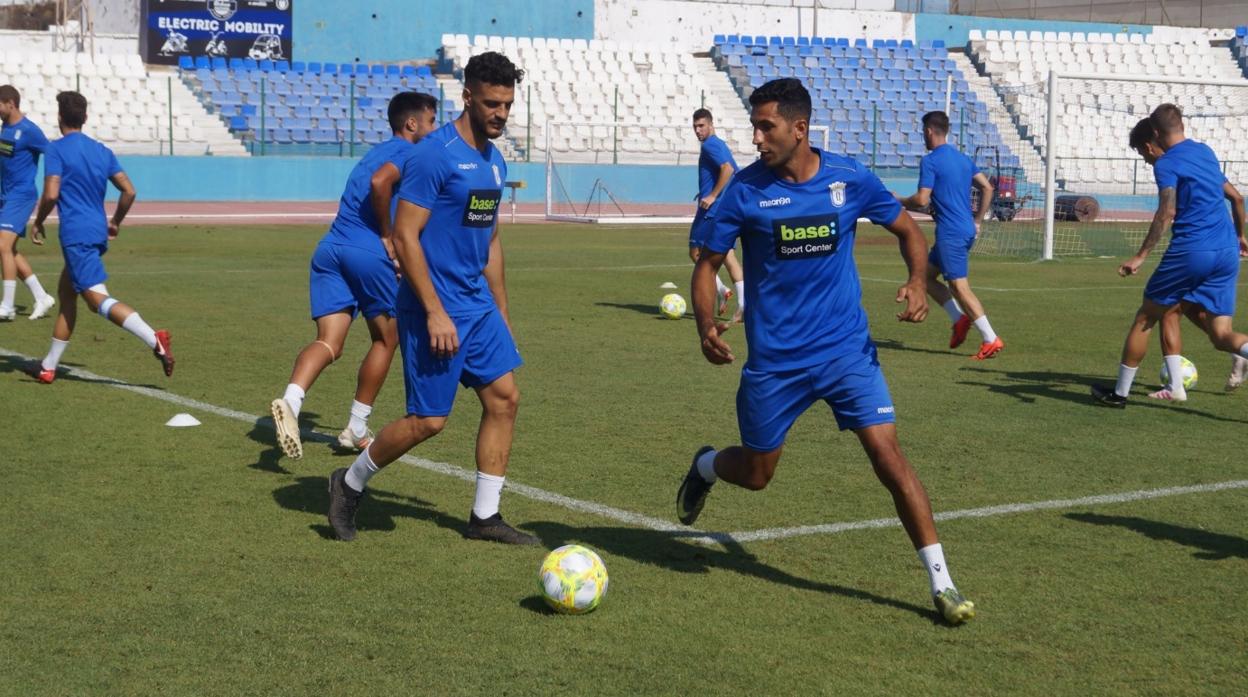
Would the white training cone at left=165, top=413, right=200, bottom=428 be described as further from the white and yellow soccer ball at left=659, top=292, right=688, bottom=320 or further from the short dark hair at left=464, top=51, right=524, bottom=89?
the white and yellow soccer ball at left=659, top=292, right=688, bottom=320

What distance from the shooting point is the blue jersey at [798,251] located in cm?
563

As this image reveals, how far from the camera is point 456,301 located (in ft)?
20.7

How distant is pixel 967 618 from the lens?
5352mm

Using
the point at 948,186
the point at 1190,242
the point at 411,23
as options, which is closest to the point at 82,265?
the point at 948,186

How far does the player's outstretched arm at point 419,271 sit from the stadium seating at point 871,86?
3923cm

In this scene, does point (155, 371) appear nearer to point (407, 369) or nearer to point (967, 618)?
point (407, 369)

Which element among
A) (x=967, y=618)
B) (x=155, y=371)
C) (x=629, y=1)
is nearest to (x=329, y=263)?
(x=155, y=371)

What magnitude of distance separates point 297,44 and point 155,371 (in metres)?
41.0

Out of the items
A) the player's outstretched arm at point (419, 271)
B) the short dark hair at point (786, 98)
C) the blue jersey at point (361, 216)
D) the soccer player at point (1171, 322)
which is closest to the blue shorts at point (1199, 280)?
the soccer player at point (1171, 322)

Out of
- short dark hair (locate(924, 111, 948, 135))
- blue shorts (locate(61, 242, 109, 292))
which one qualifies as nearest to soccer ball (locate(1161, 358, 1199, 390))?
short dark hair (locate(924, 111, 948, 135))

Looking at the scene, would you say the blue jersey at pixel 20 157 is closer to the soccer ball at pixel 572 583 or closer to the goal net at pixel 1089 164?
the soccer ball at pixel 572 583

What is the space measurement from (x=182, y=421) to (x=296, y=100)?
34.9 m

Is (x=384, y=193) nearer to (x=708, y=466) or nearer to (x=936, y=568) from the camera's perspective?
(x=708, y=466)

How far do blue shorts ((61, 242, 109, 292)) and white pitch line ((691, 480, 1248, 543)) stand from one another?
5.97 m
